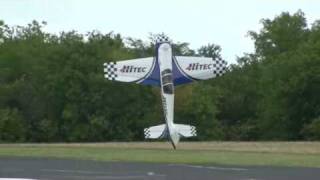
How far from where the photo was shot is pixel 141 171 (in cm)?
1916

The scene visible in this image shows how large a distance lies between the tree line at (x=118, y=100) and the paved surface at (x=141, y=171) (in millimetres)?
34472

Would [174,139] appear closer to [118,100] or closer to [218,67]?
[218,67]

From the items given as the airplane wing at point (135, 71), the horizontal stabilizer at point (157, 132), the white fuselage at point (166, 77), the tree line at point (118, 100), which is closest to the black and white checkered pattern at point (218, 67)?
the white fuselage at point (166, 77)

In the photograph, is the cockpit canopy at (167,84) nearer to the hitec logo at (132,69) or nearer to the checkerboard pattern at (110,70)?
the hitec logo at (132,69)

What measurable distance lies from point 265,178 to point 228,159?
7.15 metres

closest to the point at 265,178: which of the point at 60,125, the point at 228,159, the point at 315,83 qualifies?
the point at 228,159

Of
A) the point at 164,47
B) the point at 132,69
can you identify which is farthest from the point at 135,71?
the point at 164,47

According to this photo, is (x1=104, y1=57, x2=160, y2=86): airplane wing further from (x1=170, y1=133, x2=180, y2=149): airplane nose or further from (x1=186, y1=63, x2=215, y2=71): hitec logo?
(x1=170, y1=133, x2=180, y2=149): airplane nose

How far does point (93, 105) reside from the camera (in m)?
58.6

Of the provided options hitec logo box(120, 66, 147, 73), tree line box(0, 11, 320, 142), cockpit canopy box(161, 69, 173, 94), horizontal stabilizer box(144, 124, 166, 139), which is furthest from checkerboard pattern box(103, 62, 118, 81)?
tree line box(0, 11, 320, 142)

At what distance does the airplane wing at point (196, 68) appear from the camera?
122ft

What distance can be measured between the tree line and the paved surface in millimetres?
34472

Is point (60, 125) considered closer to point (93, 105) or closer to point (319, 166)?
point (93, 105)

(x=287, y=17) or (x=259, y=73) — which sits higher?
(x=287, y=17)
